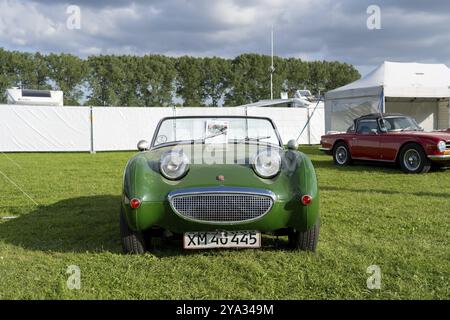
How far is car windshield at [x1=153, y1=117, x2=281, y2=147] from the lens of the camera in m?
4.57

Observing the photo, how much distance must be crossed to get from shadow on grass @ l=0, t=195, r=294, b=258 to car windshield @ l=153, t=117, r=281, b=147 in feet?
3.57

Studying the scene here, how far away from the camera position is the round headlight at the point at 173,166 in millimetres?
3426

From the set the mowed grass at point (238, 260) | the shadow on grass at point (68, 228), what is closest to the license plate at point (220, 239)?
the mowed grass at point (238, 260)

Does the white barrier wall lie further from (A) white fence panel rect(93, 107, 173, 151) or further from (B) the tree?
(B) the tree

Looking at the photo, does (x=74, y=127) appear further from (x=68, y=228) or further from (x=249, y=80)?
(x=249, y=80)

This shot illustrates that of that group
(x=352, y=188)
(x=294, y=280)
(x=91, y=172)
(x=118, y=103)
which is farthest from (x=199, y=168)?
(x=118, y=103)

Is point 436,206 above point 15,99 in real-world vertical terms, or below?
below

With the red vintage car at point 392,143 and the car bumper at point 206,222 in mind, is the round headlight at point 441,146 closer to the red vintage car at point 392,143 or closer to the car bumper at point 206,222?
the red vintage car at point 392,143

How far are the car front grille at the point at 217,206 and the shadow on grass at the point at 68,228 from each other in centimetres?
94

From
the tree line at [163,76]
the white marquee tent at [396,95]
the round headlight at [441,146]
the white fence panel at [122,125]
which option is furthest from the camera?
the tree line at [163,76]

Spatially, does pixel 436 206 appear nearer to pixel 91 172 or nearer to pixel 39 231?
pixel 39 231

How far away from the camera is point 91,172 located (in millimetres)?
10102

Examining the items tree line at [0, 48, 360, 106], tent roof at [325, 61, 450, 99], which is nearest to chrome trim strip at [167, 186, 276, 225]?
tent roof at [325, 61, 450, 99]
